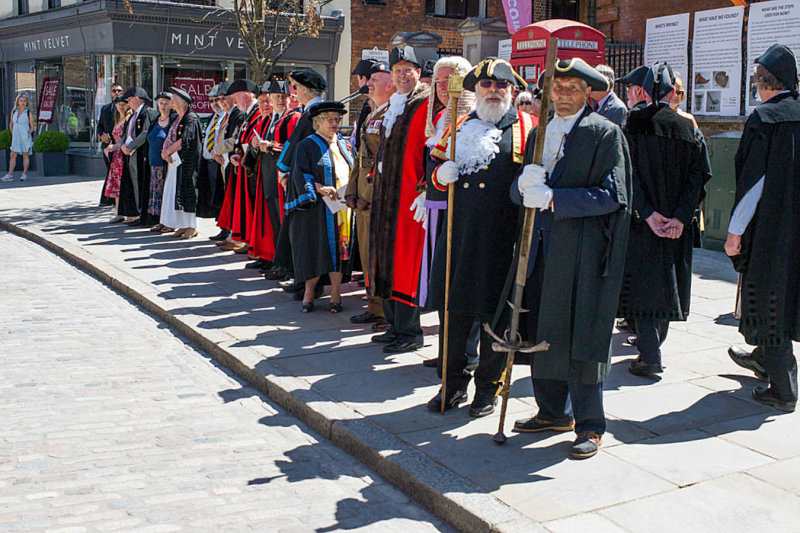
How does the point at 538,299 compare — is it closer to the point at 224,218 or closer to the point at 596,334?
the point at 596,334

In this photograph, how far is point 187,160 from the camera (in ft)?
41.2

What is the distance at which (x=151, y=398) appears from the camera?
6.11 meters

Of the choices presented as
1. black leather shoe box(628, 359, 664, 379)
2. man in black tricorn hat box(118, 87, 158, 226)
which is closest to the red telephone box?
man in black tricorn hat box(118, 87, 158, 226)

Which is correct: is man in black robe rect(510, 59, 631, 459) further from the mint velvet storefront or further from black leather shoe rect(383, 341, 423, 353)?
the mint velvet storefront

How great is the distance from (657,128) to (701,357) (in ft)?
5.78

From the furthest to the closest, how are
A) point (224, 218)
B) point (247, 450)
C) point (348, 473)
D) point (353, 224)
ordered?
point (224, 218), point (353, 224), point (247, 450), point (348, 473)

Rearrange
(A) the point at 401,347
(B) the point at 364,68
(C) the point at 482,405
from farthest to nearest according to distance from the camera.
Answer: (B) the point at 364,68 < (A) the point at 401,347 < (C) the point at 482,405

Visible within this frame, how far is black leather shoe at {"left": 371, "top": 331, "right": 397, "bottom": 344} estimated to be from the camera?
7.12 metres

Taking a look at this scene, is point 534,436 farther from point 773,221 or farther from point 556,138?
point 773,221

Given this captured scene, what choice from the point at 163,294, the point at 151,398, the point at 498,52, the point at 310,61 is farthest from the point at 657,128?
the point at 310,61

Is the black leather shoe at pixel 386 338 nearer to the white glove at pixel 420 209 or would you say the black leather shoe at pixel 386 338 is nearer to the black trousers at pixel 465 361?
the white glove at pixel 420 209

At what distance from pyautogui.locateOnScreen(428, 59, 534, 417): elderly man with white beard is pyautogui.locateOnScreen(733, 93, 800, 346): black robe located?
1.39 meters

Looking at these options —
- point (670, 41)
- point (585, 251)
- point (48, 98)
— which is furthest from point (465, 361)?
point (48, 98)

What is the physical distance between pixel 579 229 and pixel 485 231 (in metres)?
0.74
